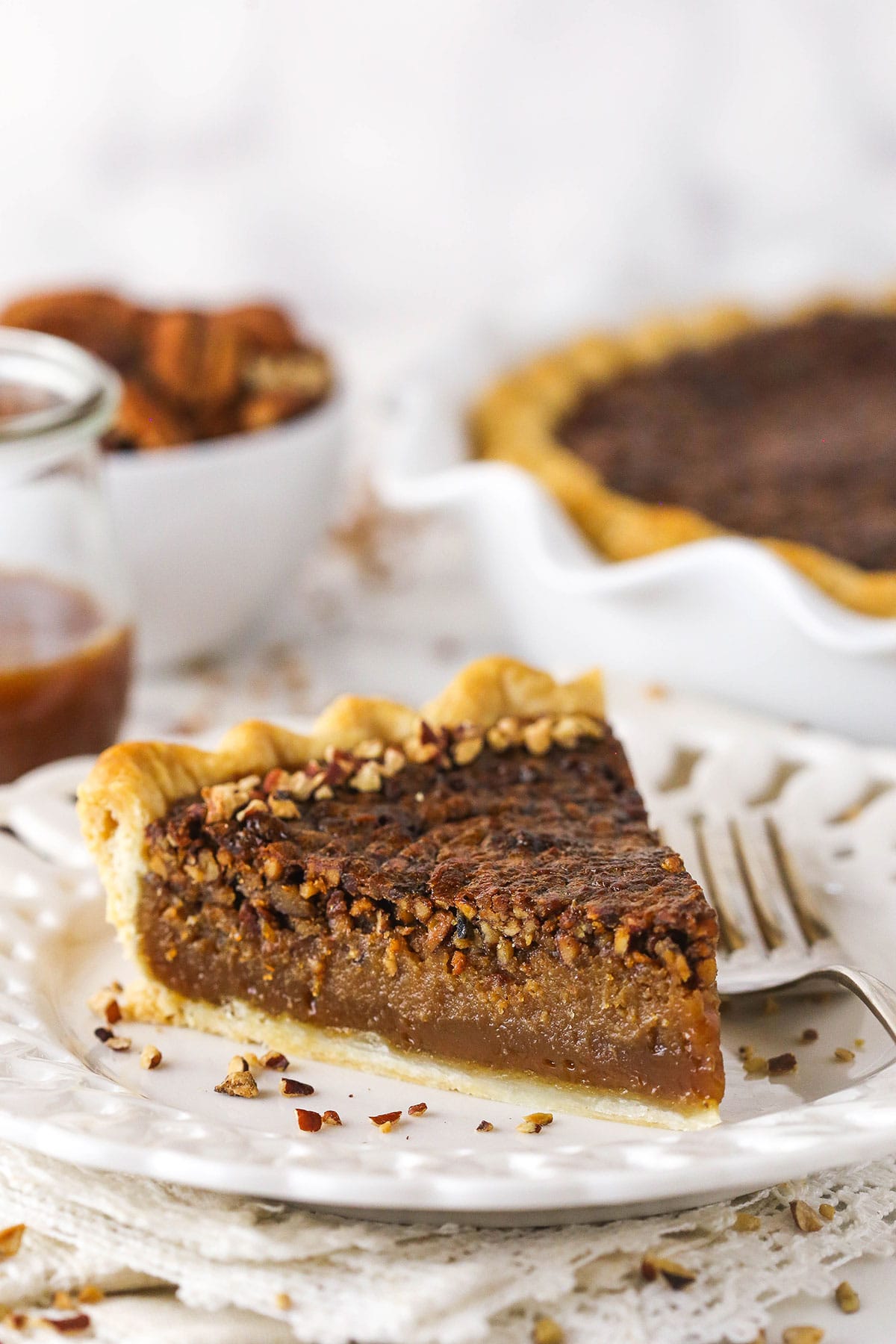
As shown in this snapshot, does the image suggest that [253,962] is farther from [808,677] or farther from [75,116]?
[75,116]

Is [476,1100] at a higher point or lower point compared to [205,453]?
lower

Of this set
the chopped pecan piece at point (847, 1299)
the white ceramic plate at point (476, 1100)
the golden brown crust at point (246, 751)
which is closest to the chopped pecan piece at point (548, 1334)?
the white ceramic plate at point (476, 1100)

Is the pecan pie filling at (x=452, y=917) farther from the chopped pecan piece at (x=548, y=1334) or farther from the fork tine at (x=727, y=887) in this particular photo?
the chopped pecan piece at (x=548, y=1334)

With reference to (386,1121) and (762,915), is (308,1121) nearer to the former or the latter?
(386,1121)

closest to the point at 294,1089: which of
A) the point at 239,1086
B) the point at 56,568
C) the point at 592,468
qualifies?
the point at 239,1086

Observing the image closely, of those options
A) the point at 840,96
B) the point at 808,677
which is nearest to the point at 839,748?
the point at 808,677

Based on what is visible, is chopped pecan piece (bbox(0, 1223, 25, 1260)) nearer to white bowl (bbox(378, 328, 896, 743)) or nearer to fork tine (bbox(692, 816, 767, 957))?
fork tine (bbox(692, 816, 767, 957))
